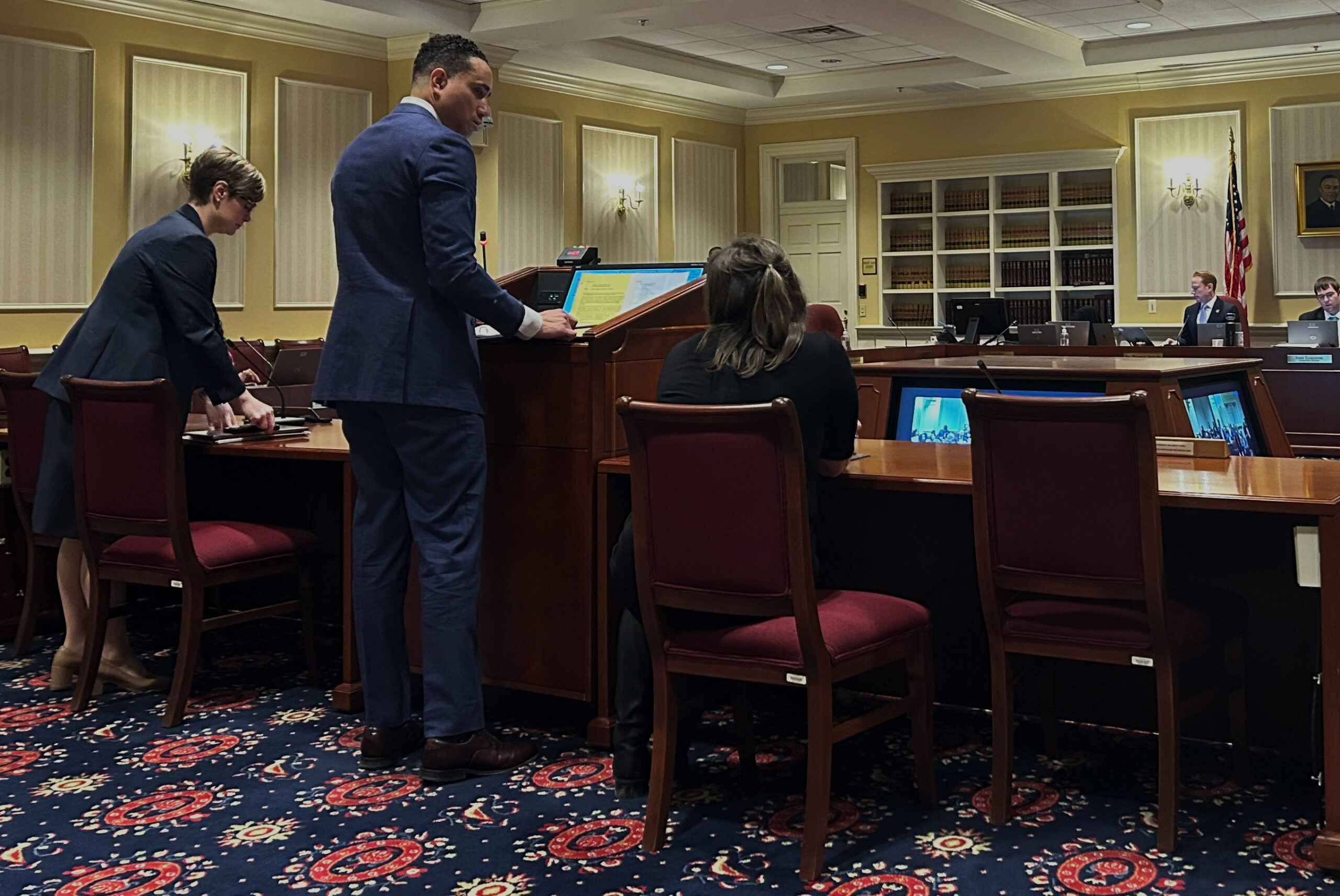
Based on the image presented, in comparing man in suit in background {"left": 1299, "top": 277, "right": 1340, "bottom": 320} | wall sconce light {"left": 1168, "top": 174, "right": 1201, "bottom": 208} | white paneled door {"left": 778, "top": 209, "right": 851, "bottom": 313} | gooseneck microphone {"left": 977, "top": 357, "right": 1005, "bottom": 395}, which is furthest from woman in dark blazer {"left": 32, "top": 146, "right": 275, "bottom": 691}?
white paneled door {"left": 778, "top": 209, "right": 851, "bottom": 313}

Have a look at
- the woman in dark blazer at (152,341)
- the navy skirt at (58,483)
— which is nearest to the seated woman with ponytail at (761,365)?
the woman in dark blazer at (152,341)

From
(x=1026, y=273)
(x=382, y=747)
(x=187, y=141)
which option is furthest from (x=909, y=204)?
(x=382, y=747)

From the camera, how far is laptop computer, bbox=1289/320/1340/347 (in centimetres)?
893

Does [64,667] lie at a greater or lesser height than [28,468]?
lesser

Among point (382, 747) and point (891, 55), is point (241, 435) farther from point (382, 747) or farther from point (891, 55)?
point (891, 55)

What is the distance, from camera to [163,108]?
884 centimetres

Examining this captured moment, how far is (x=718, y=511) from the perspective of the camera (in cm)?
279

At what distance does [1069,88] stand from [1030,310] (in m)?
2.00

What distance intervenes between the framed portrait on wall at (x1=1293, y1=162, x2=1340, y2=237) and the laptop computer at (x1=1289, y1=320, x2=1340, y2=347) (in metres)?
2.44

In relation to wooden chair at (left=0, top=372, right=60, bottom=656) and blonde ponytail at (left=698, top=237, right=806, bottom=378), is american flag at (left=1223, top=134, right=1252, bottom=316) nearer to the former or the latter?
blonde ponytail at (left=698, top=237, right=806, bottom=378)

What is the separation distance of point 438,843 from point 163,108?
284 inches

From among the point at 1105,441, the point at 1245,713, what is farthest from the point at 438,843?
the point at 1245,713

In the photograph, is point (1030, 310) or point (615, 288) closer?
point (615, 288)

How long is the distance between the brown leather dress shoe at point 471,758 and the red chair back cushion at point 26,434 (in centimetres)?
201
